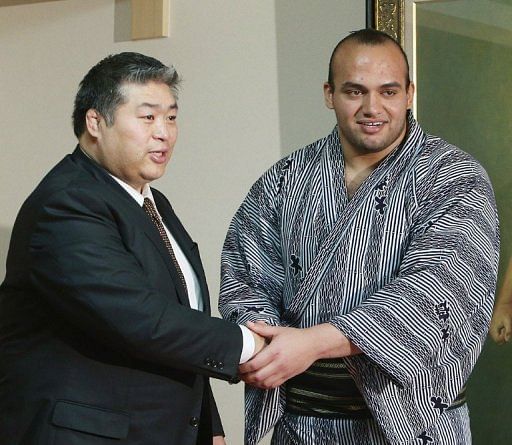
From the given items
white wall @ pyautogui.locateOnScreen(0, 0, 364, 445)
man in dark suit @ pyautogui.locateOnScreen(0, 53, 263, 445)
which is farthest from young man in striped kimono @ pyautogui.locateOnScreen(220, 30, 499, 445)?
white wall @ pyautogui.locateOnScreen(0, 0, 364, 445)

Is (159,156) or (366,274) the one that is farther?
(366,274)

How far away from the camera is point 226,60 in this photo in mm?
3781

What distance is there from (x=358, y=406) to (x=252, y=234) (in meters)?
0.50

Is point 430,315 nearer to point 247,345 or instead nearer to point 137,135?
point 247,345

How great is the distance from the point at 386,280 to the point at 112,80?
74 centimetres

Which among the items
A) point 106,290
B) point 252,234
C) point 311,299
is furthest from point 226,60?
point 106,290

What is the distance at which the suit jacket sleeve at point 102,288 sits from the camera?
6.56 ft

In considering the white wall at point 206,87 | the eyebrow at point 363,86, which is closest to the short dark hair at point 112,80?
the eyebrow at point 363,86

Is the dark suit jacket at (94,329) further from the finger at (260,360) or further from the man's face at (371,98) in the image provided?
the man's face at (371,98)

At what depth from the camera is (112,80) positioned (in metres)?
2.19

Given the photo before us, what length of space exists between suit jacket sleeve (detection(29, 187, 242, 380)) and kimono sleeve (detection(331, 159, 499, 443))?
38cm

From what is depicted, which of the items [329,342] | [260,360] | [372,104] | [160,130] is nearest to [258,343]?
[260,360]

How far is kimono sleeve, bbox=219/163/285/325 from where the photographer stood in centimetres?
246

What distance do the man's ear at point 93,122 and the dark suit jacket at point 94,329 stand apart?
0.21ft
